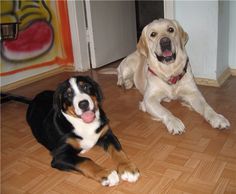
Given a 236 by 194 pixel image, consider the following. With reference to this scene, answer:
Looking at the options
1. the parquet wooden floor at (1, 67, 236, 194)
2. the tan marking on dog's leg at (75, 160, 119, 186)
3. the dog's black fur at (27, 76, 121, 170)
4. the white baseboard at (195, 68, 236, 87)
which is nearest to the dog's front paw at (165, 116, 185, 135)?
the parquet wooden floor at (1, 67, 236, 194)

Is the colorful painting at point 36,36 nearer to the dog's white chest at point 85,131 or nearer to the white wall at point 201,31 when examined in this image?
the white wall at point 201,31

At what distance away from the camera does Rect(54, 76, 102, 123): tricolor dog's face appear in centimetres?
186

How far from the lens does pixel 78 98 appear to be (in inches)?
72.6

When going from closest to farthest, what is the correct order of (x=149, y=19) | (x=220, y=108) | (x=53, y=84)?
(x=220, y=108), (x=53, y=84), (x=149, y=19)

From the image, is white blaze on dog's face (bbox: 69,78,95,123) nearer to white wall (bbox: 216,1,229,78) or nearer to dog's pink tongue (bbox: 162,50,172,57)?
dog's pink tongue (bbox: 162,50,172,57)

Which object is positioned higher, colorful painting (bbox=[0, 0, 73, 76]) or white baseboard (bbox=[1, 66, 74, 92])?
colorful painting (bbox=[0, 0, 73, 76])

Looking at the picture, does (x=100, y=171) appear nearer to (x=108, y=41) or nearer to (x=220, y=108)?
(x=220, y=108)

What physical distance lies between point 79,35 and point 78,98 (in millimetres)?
2857

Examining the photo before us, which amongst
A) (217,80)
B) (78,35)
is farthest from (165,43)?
(78,35)

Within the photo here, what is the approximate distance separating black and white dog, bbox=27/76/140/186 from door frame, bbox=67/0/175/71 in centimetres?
251

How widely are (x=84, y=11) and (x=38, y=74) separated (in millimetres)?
1196

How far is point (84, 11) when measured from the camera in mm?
4473

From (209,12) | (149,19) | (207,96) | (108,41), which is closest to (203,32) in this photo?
(209,12)

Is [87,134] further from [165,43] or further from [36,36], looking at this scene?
[36,36]
